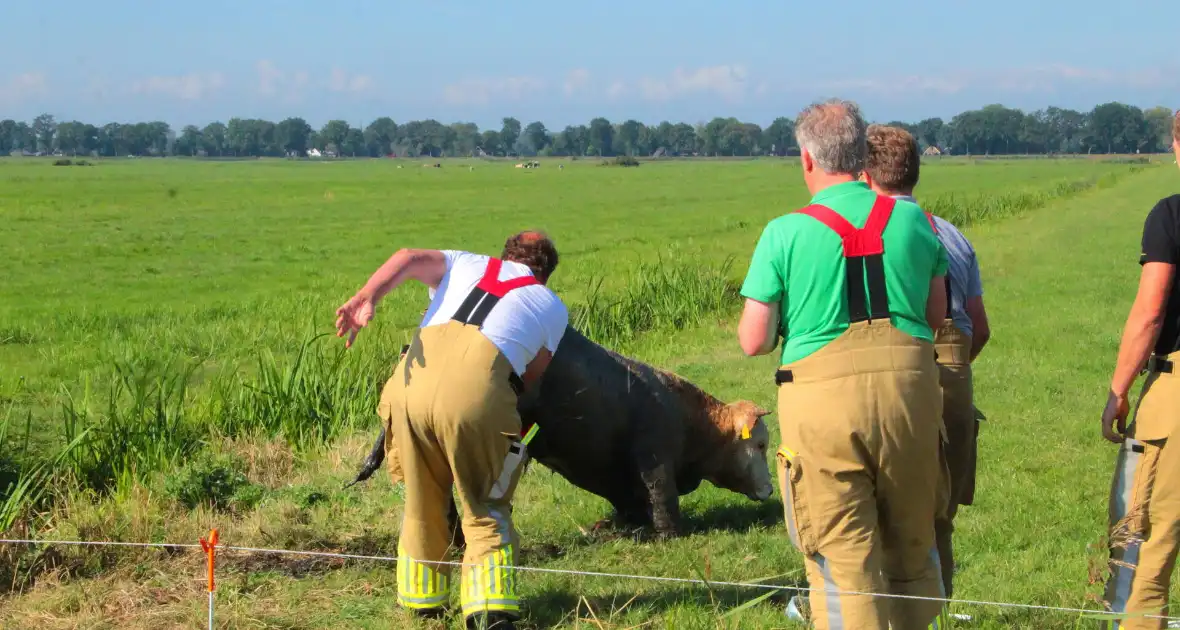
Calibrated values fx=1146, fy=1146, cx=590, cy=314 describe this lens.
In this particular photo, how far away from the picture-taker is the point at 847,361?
3.65 meters

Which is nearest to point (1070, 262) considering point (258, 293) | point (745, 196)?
point (258, 293)

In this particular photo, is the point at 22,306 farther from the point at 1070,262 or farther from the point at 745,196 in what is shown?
the point at 745,196

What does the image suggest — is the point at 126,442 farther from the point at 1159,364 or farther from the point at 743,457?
the point at 1159,364

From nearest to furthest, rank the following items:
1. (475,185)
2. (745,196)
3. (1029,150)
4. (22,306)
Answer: (22,306) → (745,196) → (475,185) → (1029,150)

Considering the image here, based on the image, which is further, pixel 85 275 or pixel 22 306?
pixel 85 275

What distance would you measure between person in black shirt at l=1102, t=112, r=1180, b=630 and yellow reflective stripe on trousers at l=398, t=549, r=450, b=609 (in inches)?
108

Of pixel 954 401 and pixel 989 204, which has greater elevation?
pixel 954 401

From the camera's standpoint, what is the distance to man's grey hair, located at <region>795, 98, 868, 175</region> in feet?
12.5

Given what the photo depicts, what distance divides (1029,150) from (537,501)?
190 metres

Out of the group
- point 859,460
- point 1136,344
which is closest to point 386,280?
point 859,460

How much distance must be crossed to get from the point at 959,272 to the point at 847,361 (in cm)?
130

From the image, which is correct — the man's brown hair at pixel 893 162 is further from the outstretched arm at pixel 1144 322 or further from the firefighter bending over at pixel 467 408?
the firefighter bending over at pixel 467 408

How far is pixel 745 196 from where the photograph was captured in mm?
63781

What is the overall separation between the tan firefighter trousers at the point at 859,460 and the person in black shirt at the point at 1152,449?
35.9 inches
